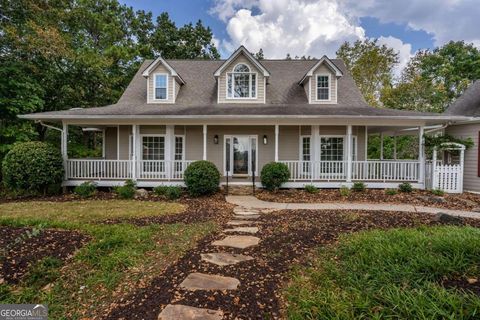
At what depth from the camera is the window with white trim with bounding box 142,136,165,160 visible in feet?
41.0

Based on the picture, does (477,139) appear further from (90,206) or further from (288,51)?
(288,51)

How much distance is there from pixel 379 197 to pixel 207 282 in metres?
8.49

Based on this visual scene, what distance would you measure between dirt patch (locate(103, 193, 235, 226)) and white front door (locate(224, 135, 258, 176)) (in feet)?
10.7

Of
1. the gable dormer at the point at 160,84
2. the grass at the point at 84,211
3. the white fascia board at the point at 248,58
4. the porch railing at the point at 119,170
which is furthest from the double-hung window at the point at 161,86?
the grass at the point at 84,211

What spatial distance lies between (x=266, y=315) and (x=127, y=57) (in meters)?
21.5

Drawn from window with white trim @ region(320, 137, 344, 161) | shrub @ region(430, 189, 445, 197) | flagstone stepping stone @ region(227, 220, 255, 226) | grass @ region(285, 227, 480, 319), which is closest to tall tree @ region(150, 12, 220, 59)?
window with white trim @ region(320, 137, 344, 161)

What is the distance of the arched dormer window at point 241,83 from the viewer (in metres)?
12.5

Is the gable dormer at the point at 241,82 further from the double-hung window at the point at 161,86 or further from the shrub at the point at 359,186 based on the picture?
the shrub at the point at 359,186

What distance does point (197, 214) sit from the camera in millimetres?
7223

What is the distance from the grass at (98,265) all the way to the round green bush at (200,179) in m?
3.73

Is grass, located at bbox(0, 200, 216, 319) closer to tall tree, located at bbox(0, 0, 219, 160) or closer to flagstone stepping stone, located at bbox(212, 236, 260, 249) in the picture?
flagstone stepping stone, located at bbox(212, 236, 260, 249)

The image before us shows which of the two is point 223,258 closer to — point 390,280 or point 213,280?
point 213,280

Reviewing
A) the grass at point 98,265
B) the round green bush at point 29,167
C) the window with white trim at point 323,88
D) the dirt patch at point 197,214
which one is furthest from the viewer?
the window with white trim at point 323,88

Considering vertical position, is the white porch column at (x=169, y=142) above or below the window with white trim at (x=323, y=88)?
below
